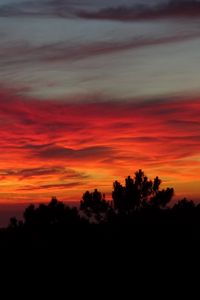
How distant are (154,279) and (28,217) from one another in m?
22.2

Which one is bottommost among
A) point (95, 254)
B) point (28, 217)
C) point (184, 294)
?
point (184, 294)

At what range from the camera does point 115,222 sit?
4138 cm

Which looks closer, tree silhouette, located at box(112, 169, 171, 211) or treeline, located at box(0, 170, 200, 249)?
treeline, located at box(0, 170, 200, 249)

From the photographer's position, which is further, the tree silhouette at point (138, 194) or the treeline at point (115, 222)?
the tree silhouette at point (138, 194)

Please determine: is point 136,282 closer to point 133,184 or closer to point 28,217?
point 28,217

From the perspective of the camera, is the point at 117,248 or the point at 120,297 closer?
the point at 120,297

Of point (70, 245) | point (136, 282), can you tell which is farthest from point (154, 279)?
point (70, 245)

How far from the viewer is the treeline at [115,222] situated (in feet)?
108

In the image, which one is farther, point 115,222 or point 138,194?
point 138,194

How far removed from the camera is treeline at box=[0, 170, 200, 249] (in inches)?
1299

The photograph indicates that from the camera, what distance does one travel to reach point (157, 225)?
3497 centimetres

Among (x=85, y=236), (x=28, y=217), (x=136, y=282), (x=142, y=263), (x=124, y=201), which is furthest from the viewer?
(x=124, y=201)

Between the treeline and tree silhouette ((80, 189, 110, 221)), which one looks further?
tree silhouette ((80, 189, 110, 221))

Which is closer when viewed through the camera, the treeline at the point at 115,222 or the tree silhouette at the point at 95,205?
the treeline at the point at 115,222
